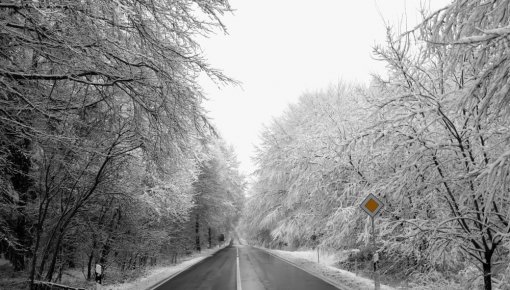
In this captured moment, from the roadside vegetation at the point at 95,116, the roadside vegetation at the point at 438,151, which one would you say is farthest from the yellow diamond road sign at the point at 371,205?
the roadside vegetation at the point at 95,116

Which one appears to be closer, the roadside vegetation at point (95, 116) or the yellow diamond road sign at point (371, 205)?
the roadside vegetation at point (95, 116)

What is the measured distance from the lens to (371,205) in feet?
27.2

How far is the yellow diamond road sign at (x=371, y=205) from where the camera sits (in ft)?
26.9

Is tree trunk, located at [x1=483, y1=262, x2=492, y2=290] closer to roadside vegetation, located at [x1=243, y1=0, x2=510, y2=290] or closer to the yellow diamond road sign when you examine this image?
roadside vegetation, located at [x1=243, y1=0, x2=510, y2=290]

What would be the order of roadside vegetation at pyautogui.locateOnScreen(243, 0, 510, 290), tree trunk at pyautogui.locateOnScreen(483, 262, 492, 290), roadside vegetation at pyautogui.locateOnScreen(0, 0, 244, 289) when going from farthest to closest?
tree trunk at pyautogui.locateOnScreen(483, 262, 492, 290) < roadside vegetation at pyautogui.locateOnScreen(0, 0, 244, 289) < roadside vegetation at pyautogui.locateOnScreen(243, 0, 510, 290)

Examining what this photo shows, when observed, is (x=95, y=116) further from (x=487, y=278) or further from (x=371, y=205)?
(x=487, y=278)

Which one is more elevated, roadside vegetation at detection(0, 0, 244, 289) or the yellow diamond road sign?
roadside vegetation at detection(0, 0, 244, 289)

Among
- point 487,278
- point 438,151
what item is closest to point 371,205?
point 438,151

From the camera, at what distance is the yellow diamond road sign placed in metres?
8.20

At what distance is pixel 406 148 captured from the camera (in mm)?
7344

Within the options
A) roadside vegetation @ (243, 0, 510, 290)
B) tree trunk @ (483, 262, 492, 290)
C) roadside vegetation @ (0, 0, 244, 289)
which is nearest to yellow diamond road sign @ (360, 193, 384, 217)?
roadside vegetation @ (243, 0, 510, 290)

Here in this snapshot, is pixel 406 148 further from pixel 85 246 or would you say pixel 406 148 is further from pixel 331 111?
pixel 85 246

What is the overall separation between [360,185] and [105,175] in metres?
8.01

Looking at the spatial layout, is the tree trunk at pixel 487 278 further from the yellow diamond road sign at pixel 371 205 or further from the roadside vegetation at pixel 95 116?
the roadside vegetation at pixel 95 116
